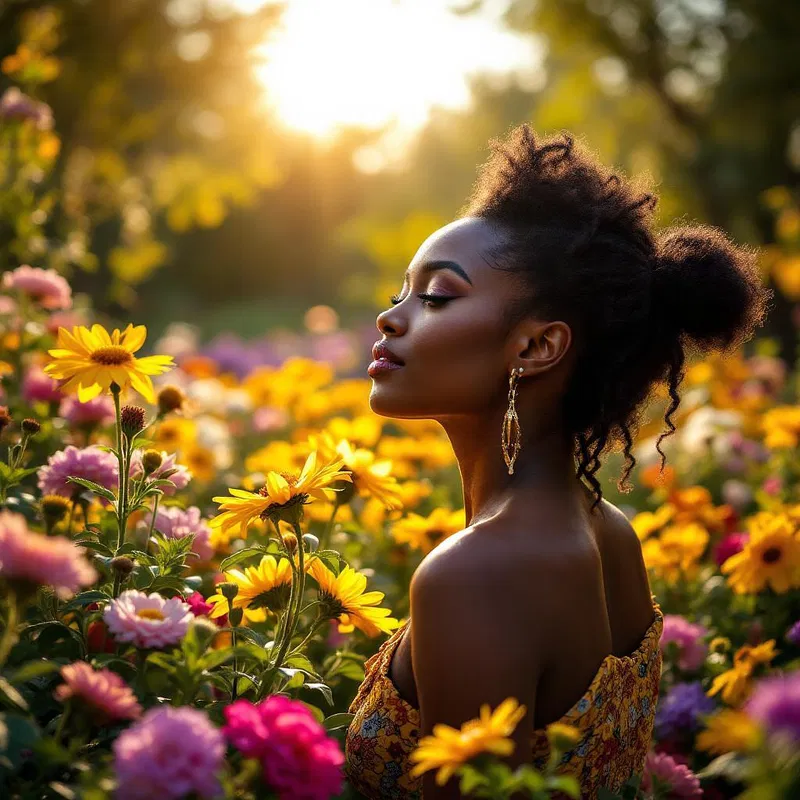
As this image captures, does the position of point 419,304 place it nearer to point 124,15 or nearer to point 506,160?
point 506,160

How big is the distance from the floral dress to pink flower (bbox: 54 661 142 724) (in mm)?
455

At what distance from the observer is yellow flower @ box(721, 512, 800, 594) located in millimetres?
2135

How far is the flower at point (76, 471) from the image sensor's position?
5.88 feet

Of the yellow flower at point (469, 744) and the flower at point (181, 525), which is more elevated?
the flower at point (181, 525)

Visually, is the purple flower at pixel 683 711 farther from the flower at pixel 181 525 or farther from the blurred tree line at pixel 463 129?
the blurred tree line at pixel 463 129

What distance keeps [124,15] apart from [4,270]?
3.86 m

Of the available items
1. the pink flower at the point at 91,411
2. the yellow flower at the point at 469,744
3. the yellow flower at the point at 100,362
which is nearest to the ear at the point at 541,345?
the yellow flower at the point at 100,362

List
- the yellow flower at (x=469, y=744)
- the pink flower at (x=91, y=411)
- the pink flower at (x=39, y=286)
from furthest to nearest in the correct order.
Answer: the pink flower at (x=39, y=286)
the pink flower at (x=91, y=411)
the yellow flower at (x=469, y=744)

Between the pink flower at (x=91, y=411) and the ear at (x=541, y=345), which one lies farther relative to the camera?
the pink flower at (x=91, y=411)

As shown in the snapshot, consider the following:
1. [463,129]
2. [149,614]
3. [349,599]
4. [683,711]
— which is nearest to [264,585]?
[349,599]

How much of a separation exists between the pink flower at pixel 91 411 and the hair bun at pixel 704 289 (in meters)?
1.24

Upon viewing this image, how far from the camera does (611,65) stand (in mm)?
9945

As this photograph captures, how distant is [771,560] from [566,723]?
945mm

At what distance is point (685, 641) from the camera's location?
227 cm
